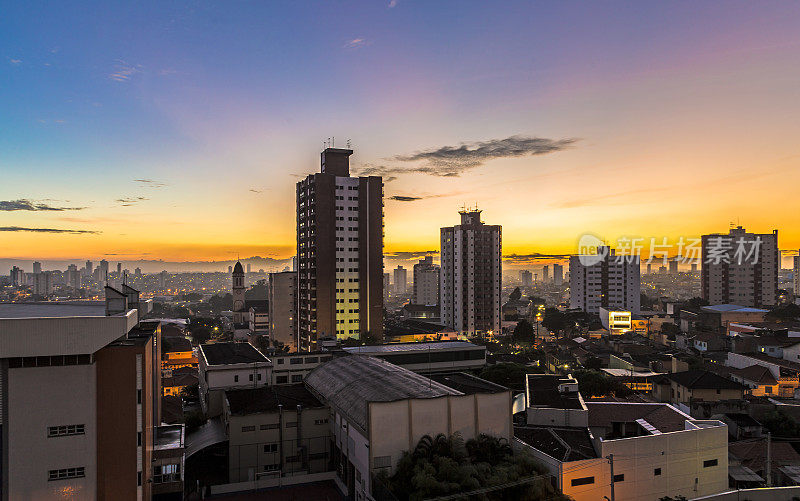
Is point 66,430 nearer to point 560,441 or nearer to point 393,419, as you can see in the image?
point 393,419

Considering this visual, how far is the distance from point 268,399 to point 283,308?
149ft

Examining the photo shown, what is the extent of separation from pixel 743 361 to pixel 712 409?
17.1 m

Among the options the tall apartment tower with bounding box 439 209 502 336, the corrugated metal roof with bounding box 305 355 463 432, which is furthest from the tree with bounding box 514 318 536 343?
the corrugated metal roof with bounding box 305 355 463 432

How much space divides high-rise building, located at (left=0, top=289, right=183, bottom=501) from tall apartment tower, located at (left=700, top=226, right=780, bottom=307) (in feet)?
357

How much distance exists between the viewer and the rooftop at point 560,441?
20.8 meters

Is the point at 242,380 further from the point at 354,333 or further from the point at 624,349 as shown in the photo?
the point at 624,349

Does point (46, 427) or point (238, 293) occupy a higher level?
point (46, 427)

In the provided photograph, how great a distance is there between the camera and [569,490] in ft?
64.7

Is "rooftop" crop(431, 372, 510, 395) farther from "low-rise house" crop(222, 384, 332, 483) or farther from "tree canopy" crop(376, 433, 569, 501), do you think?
"low-rise house" crop(222, 384, 332, 483)

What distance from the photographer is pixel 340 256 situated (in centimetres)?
6338

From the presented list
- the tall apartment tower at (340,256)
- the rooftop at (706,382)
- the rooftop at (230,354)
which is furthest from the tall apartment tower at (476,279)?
the rooftop at (230,354)

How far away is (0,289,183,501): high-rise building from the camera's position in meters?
16.0

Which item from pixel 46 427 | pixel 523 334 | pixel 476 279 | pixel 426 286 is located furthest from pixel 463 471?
pixel 426 286

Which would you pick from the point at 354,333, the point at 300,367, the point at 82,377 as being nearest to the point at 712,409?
the point at 300,367
